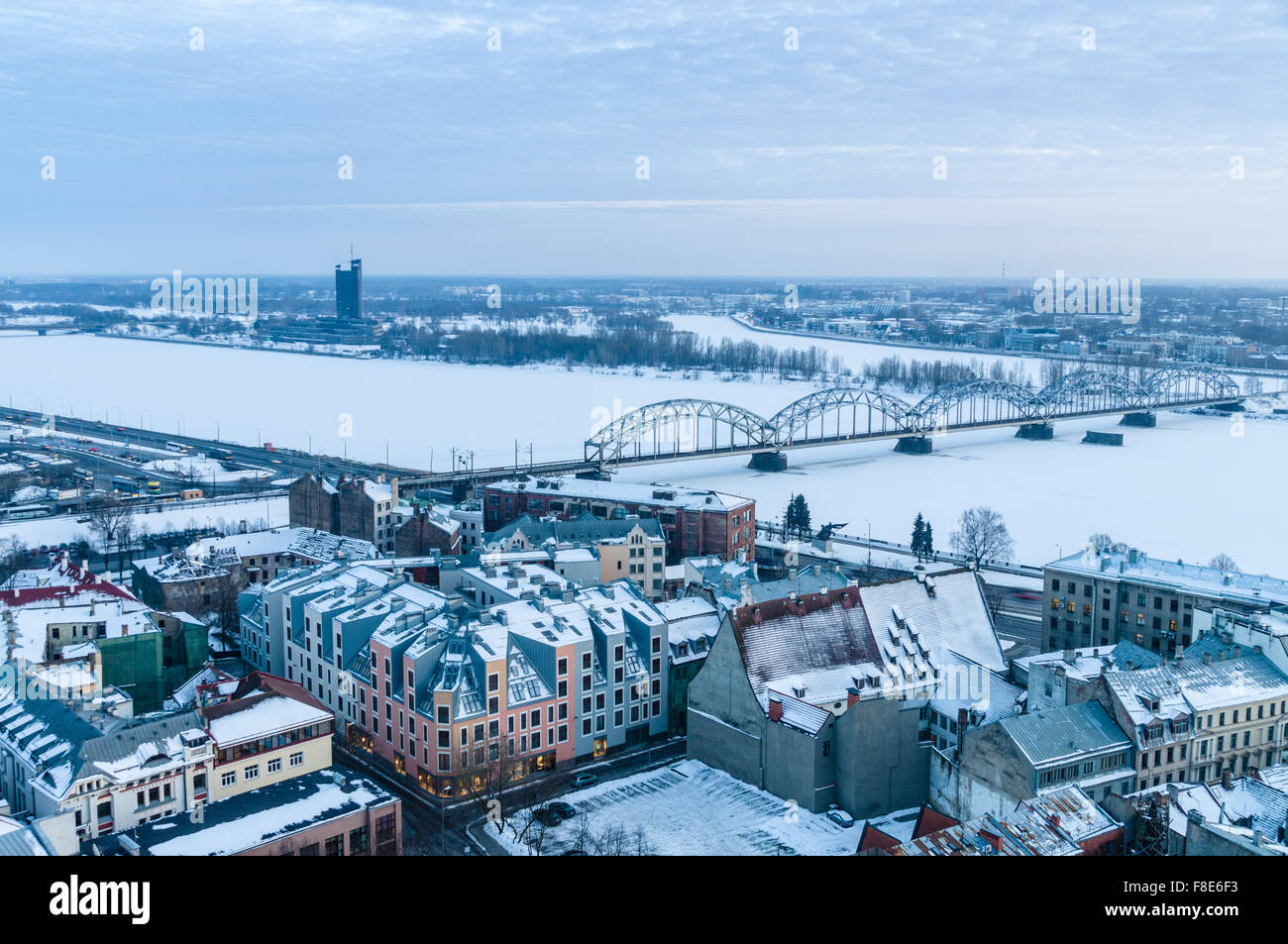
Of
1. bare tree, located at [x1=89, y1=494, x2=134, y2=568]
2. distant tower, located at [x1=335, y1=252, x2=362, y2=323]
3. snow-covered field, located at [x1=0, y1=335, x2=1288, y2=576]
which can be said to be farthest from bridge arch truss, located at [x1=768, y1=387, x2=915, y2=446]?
distant tower, located at [x1=335, y1=252, x2=362, y2=323]

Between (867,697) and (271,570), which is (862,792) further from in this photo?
(271,570)

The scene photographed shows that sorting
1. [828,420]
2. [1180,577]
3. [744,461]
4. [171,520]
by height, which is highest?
[828,420]

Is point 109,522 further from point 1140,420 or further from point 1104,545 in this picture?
point 1140,420

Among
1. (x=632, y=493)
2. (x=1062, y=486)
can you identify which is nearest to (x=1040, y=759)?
(x=632, y=493)

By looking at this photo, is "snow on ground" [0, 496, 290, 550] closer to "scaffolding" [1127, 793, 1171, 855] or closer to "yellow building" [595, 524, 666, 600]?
"yellow building" [595, 524, 666, 600]

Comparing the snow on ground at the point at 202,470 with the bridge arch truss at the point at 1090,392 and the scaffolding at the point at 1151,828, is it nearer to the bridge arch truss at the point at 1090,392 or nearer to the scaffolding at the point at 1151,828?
the scaffolding at the point at 1151,828

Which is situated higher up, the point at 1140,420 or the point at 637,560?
the point at 1140,420
